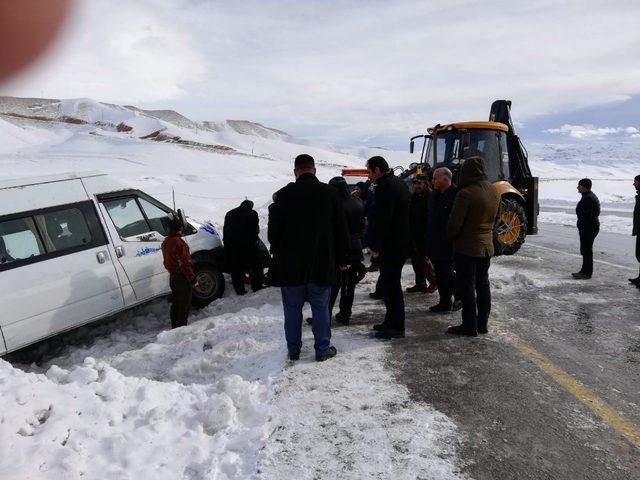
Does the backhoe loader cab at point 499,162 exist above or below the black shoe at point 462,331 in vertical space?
above

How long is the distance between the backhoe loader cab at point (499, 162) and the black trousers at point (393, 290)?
4810 mm

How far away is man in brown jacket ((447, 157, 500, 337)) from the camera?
4.69 metres

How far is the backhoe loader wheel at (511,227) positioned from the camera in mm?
9047

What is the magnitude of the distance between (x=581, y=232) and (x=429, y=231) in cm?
354

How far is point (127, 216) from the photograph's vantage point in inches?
256

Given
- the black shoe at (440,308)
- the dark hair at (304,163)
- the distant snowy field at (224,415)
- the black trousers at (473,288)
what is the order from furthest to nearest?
the black shoe at (440,308) < the black trousers at (473,288) < the dark hair at (304,163) < the distant snowy field at (224,415)

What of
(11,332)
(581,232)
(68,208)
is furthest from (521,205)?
(11,332)

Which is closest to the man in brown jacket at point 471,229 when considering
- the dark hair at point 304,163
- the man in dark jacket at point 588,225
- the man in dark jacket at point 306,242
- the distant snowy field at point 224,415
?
the distant snowy field at point 224,415

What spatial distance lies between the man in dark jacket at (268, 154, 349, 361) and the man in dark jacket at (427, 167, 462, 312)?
1786 millimetres

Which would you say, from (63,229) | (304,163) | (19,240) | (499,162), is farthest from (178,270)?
(499,162)

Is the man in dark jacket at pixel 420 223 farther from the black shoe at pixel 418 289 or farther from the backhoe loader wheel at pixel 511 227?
the backhoe loader wheel at pixel 511 227

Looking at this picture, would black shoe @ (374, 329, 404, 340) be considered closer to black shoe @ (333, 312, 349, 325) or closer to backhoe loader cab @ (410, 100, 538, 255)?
black shoe @ (333, 312, 349, 325)

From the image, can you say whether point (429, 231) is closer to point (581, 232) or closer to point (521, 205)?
point (581, 232)

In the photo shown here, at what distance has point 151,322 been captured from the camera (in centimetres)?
684
